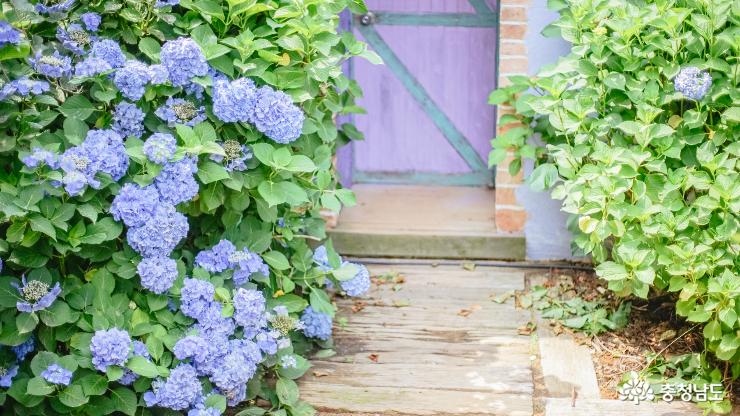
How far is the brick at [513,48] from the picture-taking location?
16.2 ft

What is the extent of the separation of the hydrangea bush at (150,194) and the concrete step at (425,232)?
139 cm

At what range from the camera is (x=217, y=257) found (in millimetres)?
3725

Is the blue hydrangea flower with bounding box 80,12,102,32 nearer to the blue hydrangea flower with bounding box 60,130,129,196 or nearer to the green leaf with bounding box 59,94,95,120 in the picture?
the green leaf with bounding box 59,94,95,120

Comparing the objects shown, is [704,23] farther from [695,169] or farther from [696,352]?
[696,352]

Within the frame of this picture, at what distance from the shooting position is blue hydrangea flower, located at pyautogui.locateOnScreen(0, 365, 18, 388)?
3.33 m

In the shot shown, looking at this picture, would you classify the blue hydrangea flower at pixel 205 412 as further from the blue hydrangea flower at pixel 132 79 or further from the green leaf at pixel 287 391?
the blue hydrangea flower at pixel 132 79

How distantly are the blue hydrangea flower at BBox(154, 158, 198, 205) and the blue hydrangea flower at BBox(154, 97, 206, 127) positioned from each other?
0.18 metres

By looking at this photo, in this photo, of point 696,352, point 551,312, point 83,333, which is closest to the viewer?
point 83,333

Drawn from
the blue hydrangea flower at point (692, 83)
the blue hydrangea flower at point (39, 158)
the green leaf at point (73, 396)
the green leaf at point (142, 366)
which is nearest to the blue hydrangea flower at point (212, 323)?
the green leaf at point (142, 366)

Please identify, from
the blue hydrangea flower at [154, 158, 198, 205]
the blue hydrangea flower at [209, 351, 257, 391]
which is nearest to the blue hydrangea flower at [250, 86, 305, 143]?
the blue hydrangea flower at [154, 158, 198, 205]

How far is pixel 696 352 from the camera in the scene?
13.6 ft

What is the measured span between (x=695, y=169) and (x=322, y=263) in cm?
164

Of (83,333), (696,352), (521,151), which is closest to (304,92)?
(83,333)

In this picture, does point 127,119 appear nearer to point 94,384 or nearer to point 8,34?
point 8,34
